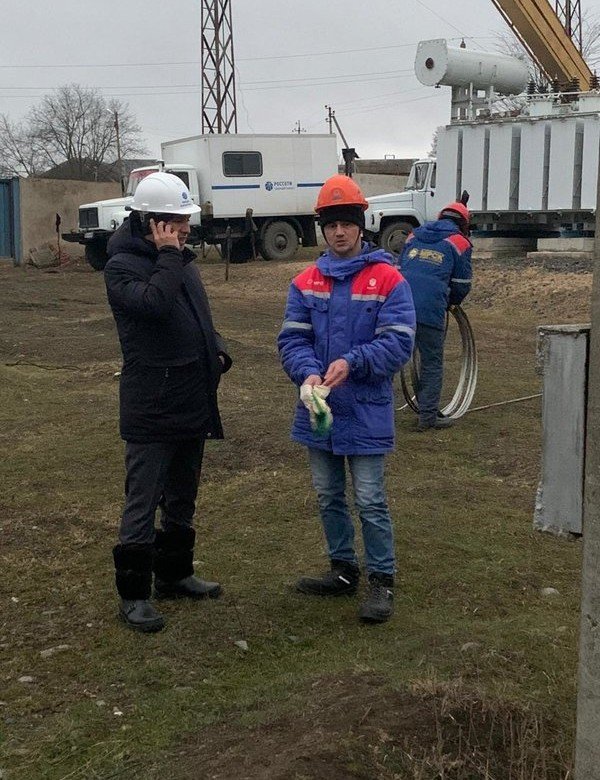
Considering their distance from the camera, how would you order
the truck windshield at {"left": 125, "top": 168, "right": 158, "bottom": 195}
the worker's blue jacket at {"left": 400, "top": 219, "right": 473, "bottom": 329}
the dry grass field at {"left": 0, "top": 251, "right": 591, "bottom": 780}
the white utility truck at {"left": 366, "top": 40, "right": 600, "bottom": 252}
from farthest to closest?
the truck windshield at {"left": 125, "top": 168, "right": 158, "bottom": 195} < the white utility truck at {"left": 366, "top": 40, "right": 600, "bottom": 252} < the worker's blue jacket at {"left": 400, "top": 219, "right": 473, "bottom": 329} < the dry grass field at {"left": 0, "top": 251, "right": 591, "bottom": 780}

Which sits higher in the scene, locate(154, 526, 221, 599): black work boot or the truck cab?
the truck cab

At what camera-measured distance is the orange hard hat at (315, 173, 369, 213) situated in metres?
4.14

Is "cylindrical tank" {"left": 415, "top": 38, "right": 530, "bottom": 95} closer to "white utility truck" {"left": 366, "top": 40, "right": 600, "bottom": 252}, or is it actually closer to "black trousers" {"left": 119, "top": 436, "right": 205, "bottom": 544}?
"white utility truck" {"left": 366, "top": 40, "right": 600, "bottom": 252}

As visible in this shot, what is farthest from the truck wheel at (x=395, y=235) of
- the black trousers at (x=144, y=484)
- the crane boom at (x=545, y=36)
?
the black trousers at (x=144, y=484)

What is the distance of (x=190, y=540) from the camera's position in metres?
4.43

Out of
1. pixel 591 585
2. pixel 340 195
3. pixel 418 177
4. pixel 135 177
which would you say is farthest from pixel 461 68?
pixel 591 585

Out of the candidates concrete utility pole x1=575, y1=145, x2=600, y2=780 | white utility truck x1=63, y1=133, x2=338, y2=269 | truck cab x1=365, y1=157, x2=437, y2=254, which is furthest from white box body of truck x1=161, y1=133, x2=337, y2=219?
concrete utility pole x1=575, y1=145, x2=600, y2=780

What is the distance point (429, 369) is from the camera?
26.5 ft

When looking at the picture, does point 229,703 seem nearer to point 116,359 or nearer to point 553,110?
point 116,359

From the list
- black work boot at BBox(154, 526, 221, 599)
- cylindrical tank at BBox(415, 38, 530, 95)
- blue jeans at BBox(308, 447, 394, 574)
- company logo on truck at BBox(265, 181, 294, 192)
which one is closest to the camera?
blue jeans at BBox(308, 447, 394, 574)

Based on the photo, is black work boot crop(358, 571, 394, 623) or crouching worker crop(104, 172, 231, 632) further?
black work boot crop(358, 571, 394, 623)

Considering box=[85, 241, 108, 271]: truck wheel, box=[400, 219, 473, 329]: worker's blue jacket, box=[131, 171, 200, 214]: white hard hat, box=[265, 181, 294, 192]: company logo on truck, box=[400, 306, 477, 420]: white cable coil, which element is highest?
box=[265, 181, 294, 192]: company logo on truck

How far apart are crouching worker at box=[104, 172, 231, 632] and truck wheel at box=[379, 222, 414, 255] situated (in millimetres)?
19800

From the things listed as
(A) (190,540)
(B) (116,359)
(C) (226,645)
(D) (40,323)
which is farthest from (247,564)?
(D) (40,323)
